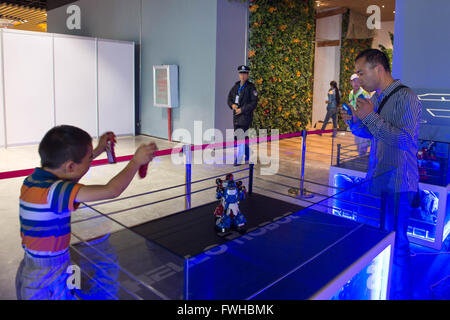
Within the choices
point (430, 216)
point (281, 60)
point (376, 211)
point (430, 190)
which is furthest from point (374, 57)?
point (281, 60)

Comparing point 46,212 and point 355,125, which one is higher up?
point 355,125

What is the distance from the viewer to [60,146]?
1411 millimetres

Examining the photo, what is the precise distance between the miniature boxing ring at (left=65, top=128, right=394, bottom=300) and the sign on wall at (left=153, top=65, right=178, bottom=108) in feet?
20.7

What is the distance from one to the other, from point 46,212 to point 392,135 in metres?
1.79

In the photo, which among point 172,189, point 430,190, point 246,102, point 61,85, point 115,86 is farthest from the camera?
point 115,86

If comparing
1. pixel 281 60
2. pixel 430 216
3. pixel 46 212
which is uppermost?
pixel 281 60

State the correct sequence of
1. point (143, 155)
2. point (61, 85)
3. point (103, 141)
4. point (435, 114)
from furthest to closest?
point (61, 85), point (435, 114), point (103, 141), point (143, 155)

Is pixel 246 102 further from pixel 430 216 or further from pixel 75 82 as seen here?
pixel 75 82

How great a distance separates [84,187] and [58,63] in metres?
7.48

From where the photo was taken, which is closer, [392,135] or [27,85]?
[392,135]

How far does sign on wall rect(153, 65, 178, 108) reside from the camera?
8086 mm

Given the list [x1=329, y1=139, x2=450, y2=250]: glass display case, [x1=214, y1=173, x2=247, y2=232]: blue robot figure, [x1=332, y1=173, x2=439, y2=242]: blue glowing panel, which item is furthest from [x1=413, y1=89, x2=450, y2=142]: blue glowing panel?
[x1=214, y1=173, x2=247, y2=232]: blue robot figure

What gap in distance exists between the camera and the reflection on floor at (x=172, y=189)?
8.69 ft
